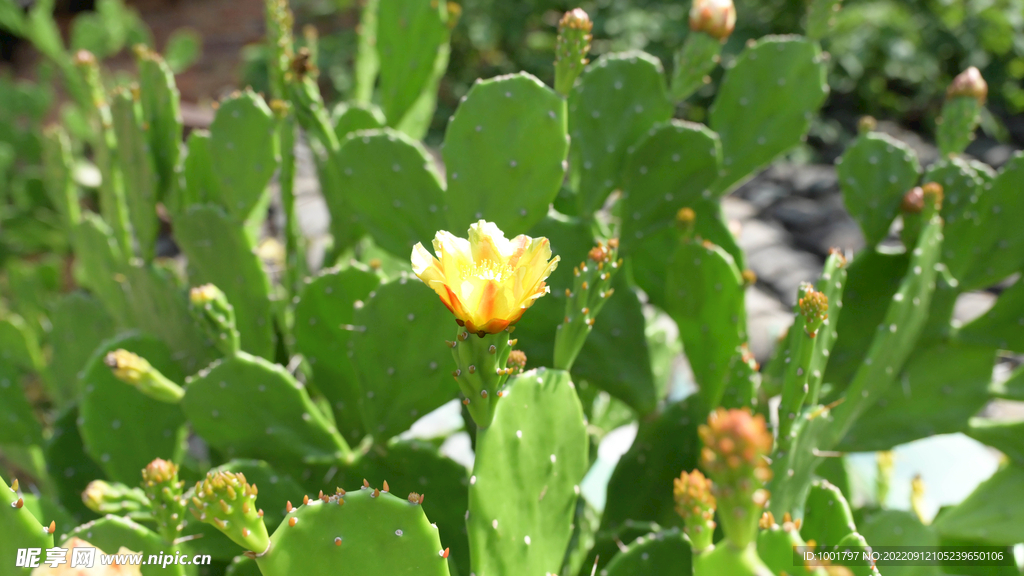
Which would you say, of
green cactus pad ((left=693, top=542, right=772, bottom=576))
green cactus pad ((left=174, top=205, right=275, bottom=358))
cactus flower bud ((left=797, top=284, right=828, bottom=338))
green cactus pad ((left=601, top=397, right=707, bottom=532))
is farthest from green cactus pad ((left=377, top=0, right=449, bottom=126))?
green cactus pad ((left=693, top=542, right=772, bottom=576))

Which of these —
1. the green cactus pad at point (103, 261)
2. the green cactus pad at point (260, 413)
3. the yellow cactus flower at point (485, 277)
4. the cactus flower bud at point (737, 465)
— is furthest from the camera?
the green cactus pad at point (103, 261)

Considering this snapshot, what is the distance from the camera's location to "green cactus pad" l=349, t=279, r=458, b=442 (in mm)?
968

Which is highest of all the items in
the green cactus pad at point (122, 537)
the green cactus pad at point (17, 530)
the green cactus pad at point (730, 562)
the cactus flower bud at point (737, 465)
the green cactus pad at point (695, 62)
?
the green cactus pad at point (695, 62)

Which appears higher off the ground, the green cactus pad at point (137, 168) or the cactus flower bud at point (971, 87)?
the cactus flower bud at point (971, 87)

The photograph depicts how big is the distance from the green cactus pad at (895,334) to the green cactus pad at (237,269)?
2.92 ft

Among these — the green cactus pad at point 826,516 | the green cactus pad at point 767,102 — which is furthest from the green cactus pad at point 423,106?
the green cactus pad at point 826,516

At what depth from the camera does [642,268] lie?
1.35 metres

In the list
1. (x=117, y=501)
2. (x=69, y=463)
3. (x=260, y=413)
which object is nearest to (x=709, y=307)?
(x=260, y=413)

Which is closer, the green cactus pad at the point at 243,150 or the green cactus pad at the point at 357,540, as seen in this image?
the green cactus pad at the point at 357,540

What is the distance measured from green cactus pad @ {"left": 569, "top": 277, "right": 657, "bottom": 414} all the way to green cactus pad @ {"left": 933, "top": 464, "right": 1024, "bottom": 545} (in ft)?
1.69

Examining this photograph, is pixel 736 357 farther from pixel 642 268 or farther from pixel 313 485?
pixel 313 485

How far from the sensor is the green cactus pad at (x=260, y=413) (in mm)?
1008

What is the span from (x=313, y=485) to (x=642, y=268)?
2.27 feet

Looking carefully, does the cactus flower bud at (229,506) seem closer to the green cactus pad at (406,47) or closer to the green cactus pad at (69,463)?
the green cactus pad at (69,463)
